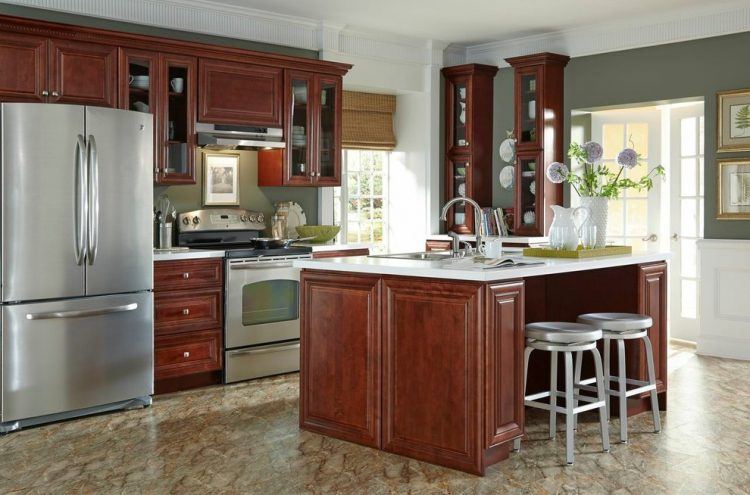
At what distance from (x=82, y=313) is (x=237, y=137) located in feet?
5.58

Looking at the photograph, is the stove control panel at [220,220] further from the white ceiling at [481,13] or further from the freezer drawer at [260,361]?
the white ceiling at [481,13]

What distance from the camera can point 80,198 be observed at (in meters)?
4.35

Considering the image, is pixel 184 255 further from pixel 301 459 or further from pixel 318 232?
pixel 301 459

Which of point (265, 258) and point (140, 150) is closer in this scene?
point (140, 150)

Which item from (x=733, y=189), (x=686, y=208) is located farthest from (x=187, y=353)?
(x=686, y=208)

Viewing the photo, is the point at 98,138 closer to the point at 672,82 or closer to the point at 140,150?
the point at 140,150

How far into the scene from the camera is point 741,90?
5941mm

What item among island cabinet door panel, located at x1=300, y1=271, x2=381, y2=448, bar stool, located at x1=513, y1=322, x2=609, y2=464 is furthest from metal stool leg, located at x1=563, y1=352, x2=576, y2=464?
island cabinet door panel, located at x1=300, y1=271, x2=381, y2=448

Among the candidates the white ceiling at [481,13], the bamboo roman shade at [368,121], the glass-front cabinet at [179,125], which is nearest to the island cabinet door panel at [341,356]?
the glass-front cabinet at [179,125]

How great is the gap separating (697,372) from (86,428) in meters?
3.93

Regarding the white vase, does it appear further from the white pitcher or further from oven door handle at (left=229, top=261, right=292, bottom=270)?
oven door handle at (left=229, top=261, right=292, bottom=270)

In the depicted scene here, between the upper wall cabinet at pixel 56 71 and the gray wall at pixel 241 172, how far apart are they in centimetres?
53

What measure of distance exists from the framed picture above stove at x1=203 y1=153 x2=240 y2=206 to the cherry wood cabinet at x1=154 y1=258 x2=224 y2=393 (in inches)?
29.9

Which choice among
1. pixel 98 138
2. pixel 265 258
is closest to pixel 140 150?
pixel 98 138
